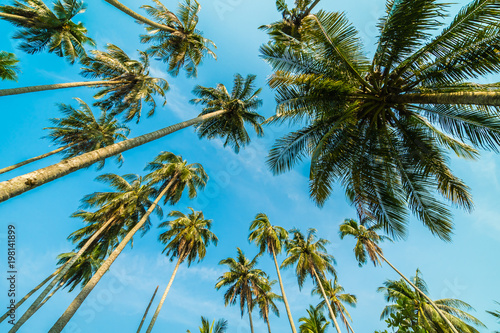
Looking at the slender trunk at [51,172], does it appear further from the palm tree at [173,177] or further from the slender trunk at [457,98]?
the palm tree at [173,177]

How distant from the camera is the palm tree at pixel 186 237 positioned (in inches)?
711

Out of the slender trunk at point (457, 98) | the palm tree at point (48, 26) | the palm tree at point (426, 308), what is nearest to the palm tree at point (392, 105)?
the slender trunk at point (457, 98)

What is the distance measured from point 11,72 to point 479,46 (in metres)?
25.7

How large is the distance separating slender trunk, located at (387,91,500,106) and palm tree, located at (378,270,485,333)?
13.6 metres

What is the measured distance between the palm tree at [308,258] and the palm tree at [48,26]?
24.8 metres

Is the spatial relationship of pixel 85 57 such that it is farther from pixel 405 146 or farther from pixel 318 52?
pixel 405 146

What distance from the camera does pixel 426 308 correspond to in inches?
603

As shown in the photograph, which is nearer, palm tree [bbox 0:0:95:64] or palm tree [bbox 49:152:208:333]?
palm tree [bbox 0:0:95:64]

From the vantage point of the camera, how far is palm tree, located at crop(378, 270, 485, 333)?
45.5ft

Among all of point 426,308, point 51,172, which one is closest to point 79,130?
point 51,172

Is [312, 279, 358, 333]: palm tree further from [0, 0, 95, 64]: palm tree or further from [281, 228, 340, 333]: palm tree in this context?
[0, 0, 95, 64]: palm tree

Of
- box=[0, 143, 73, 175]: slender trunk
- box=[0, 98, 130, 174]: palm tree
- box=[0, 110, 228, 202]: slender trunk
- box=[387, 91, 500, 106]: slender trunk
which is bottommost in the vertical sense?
box=[0, 110, 228, 202]: slender trunk

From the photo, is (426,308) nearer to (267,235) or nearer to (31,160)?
(267,235)

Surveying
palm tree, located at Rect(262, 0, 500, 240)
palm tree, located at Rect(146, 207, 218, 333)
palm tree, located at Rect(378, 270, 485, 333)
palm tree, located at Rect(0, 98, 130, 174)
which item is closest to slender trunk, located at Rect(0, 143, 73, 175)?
palm tree, located at Rect(0, 98, 130, 174)
